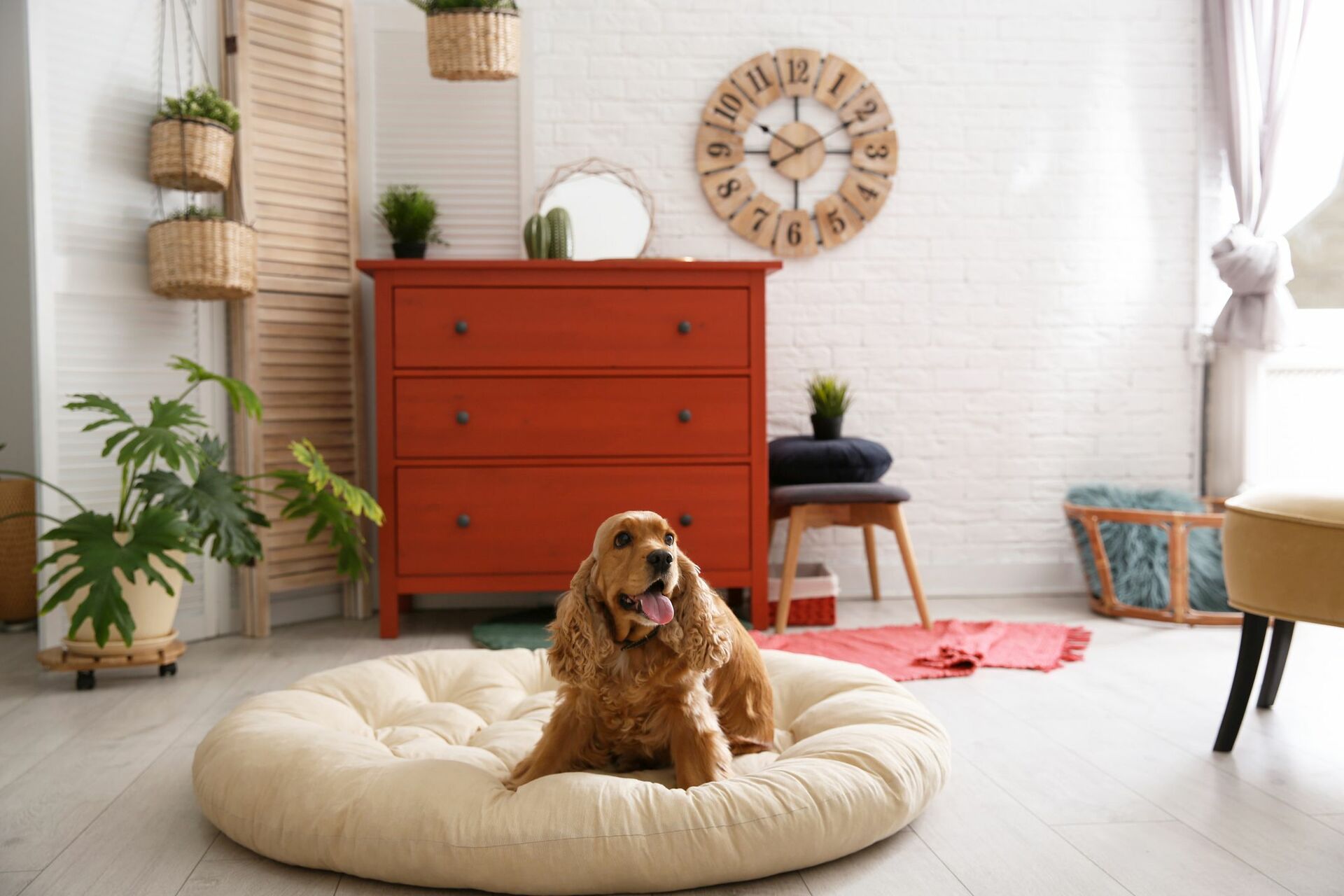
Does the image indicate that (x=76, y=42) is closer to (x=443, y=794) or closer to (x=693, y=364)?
(x=693, y=364)

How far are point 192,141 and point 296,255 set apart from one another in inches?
23.5

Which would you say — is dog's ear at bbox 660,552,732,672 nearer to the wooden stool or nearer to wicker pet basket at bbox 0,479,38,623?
the wooden stool

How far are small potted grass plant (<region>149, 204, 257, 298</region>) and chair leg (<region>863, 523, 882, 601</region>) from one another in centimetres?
252

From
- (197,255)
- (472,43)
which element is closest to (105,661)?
(197,255)

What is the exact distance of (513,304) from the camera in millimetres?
3734

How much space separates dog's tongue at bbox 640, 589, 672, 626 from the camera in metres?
1.82

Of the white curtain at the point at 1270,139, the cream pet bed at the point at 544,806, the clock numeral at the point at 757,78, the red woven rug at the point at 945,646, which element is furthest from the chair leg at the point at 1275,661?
the clock numeral at the point at 757,78

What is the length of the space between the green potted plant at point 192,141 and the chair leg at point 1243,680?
10.9 feet

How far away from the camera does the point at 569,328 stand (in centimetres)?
375

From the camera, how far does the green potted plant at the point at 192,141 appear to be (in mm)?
3484

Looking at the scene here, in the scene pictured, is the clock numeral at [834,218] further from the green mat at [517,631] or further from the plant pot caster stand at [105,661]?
the plant pot caster stand at [105,661]

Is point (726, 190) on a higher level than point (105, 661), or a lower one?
higher

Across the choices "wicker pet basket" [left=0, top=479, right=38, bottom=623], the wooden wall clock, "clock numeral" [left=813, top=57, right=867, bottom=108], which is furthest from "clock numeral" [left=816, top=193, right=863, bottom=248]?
"wicker pet basket" [left=0, top=479, right=38, bottom=623]

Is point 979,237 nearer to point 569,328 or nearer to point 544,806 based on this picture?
point 569,328
